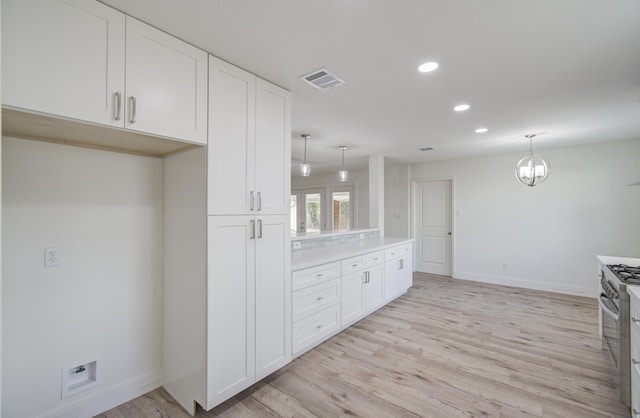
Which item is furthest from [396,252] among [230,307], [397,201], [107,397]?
[107,397]

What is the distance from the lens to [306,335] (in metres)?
2.76

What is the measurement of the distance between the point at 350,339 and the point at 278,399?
46.1 inches

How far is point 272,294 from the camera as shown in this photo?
2.36 meters

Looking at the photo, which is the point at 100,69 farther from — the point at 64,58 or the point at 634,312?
the point at 634,312

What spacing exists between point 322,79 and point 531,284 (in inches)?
200

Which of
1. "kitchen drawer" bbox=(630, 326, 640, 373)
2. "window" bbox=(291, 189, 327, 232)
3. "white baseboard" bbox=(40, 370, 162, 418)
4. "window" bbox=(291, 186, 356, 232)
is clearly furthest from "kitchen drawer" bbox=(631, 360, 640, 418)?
"window" bbox=(291, 189, 327, 232)

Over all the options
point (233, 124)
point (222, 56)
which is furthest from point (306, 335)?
point (222, 56)

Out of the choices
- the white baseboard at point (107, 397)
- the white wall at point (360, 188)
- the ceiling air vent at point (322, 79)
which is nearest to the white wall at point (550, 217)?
the white wall at point (360, 188)

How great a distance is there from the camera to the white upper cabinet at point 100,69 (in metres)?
1.26

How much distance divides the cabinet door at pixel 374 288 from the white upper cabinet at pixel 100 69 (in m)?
2.67

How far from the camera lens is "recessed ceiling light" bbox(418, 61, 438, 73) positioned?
6.91 ft

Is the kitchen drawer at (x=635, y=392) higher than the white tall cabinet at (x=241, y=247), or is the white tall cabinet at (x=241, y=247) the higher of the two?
the white tall cabinet at (x=241, y=247)

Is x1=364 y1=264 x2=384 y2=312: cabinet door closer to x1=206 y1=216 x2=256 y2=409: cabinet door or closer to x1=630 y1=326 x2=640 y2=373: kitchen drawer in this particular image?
x1=206 y1=216 x2=256 y2=409: cabinet door

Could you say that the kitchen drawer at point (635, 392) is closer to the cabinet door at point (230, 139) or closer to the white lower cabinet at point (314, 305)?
the white lower cabinet at point (314, 305)
